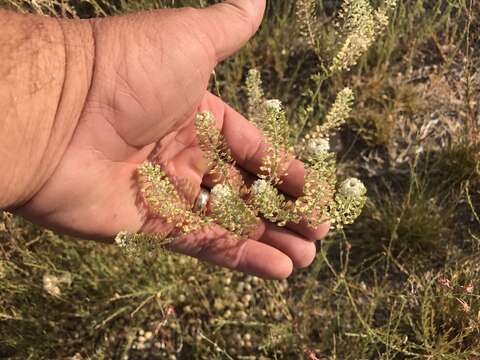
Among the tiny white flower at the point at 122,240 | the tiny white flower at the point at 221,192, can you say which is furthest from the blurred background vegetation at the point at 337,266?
the tiny white flower at the point at 221,192

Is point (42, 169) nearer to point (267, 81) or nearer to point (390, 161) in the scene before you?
point (267, 81)

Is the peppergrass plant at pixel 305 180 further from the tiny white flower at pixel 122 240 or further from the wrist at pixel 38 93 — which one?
the wrist at pixel 38 93

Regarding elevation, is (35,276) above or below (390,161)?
below

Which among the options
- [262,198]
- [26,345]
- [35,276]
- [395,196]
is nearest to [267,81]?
[395,196]

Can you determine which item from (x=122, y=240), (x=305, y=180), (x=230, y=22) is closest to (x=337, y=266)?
(x=305, y=180)

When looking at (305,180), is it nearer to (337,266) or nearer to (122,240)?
(122,240)

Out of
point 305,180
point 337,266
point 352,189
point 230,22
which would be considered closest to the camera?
point 352,189
